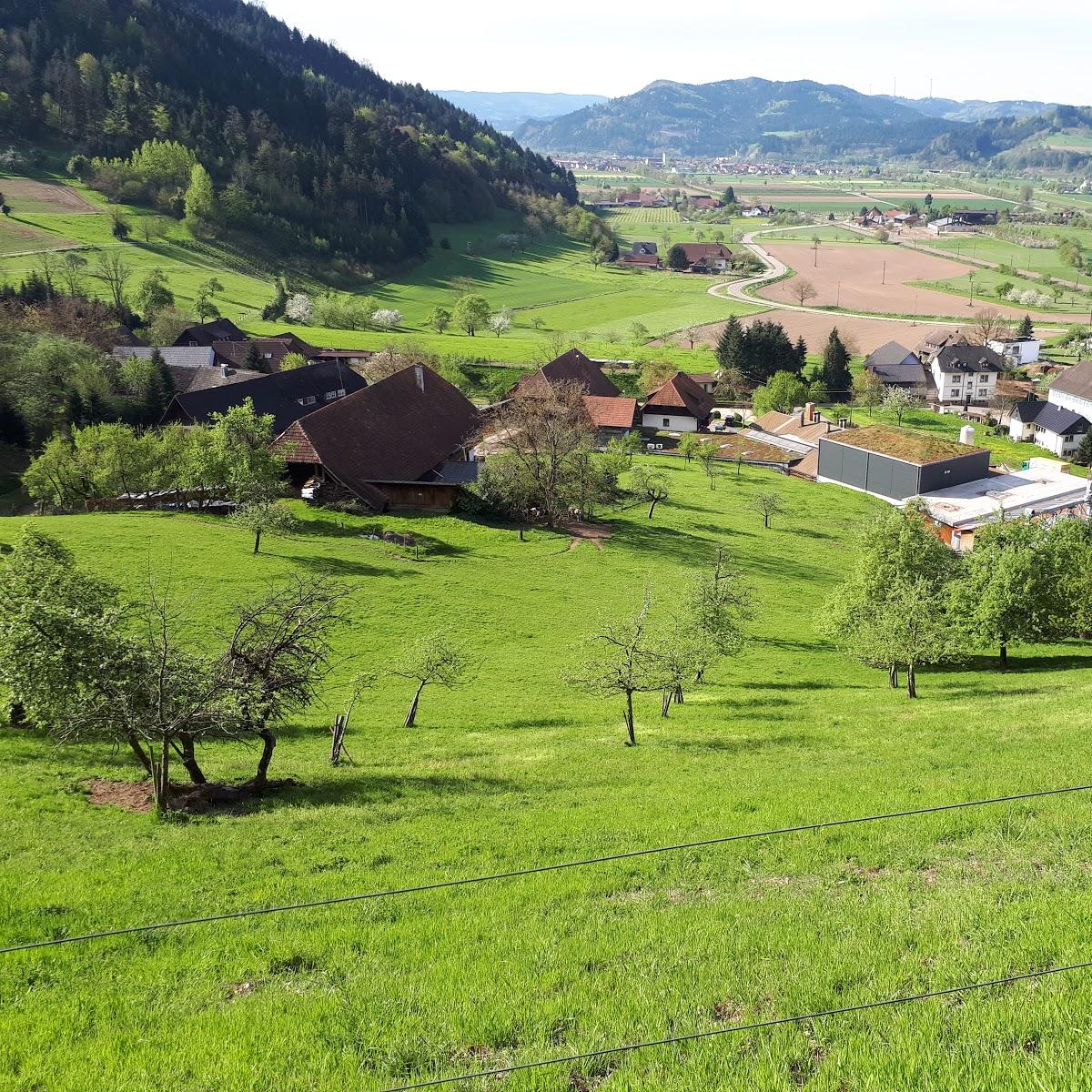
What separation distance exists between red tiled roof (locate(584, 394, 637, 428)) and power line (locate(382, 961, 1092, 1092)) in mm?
75594

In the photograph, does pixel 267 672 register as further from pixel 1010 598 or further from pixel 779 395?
pixel 779 395

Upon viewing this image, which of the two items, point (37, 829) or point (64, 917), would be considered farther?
point (37, 829)

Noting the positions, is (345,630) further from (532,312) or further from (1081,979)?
(532,312)

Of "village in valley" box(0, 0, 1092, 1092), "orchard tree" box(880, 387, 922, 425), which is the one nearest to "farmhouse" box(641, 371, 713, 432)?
"village in valley" box(0, 0, 1092, 1092)

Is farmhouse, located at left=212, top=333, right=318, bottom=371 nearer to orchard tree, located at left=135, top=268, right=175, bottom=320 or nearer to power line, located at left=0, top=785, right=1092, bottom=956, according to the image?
orchard tree, located at left=135, top=268, right=175, bottom=320

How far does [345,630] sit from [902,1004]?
1053 inches

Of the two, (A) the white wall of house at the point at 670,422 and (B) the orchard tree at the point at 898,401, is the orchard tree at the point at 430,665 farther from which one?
(B) the orchard tree at the point at 898,401

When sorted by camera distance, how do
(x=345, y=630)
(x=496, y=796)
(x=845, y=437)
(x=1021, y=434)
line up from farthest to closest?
(x=1021, y=434)
(x=845, y=437)
(x=345, y=630)
(x=496, y=796)

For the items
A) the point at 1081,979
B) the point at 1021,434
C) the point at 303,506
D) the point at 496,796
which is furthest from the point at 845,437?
the point at 1081,979

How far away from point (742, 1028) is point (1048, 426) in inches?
3658

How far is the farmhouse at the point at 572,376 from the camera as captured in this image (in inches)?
3371

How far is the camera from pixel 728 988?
369 inches

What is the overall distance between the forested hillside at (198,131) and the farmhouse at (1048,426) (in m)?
119

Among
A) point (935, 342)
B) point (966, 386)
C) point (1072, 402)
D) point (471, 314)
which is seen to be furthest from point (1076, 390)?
point (471, 314)
